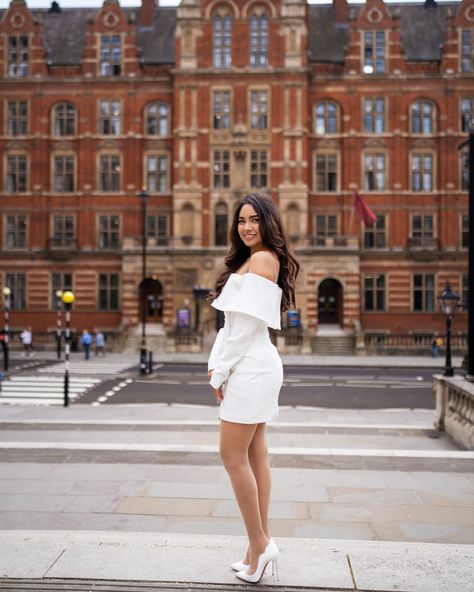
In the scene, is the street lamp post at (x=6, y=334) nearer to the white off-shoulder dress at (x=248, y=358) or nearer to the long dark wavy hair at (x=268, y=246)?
the long dark wavy hair at (x=268, y=246)

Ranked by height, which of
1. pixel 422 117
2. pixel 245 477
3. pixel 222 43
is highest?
pixel 222 43

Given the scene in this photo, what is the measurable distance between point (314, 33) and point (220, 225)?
1472 cm

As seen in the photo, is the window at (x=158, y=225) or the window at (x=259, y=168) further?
the window at (x=158, y=225)

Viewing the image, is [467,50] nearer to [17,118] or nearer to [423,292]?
[423,292]

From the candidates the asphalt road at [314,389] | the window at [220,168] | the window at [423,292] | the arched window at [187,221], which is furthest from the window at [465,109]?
the asphalt road at [314,389]

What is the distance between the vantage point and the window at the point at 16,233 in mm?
42684

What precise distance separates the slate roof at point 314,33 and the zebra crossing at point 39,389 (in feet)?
86.7

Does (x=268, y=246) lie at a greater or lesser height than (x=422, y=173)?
lesser

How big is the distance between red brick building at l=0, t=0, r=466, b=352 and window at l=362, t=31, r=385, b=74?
3.2 inches

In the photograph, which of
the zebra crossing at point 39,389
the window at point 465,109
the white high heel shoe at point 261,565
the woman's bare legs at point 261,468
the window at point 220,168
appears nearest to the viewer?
the white high heel shoe at point 261,565

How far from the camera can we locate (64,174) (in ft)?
140

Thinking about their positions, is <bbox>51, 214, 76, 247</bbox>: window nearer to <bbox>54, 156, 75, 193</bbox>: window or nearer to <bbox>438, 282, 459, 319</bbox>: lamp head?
<bbox>54, 156, 75, 193</bbox>: window

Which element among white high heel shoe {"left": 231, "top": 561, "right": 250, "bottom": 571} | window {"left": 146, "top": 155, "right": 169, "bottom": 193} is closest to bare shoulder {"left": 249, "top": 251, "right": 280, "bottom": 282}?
white high heel shoe {"left": 231, "top": 561, "right": 250, "bottom": 571}

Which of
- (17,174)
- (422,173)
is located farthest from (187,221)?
(422,173)
